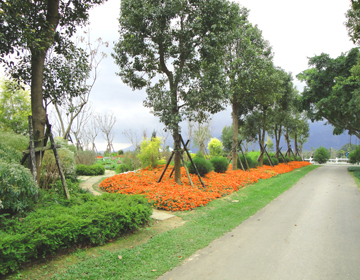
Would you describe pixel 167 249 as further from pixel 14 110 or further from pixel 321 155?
pixel 321 155

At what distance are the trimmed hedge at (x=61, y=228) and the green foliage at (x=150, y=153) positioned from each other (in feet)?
24.8

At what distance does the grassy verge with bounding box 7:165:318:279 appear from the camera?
3.18m

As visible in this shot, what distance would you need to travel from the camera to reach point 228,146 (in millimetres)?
33250

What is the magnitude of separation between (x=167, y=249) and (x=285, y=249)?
7.00 feet

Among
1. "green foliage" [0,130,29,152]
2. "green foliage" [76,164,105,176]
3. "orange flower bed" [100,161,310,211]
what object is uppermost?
"green foliage" [0,130,29,152]

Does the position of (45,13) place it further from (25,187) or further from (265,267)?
(265,267)

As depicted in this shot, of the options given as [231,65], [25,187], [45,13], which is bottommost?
[25,187]

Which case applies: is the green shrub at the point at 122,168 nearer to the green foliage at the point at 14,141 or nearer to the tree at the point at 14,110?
the green foliage at the point at 14,141

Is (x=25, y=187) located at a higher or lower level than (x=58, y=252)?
higher

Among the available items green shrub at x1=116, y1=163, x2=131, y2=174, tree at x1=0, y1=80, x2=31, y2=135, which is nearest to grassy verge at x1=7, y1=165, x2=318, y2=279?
green shrub at x1=116, y1=163, x2=131, y2=174

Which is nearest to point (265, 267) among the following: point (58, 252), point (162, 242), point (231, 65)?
point (162, 242)

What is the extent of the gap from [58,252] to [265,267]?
322cm

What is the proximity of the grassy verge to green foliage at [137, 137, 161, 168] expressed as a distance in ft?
21.1

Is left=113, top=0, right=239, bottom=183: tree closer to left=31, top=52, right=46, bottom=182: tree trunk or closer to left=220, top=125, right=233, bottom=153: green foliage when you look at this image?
left=31, top=52, right=46, bottom=182: tree trunk
